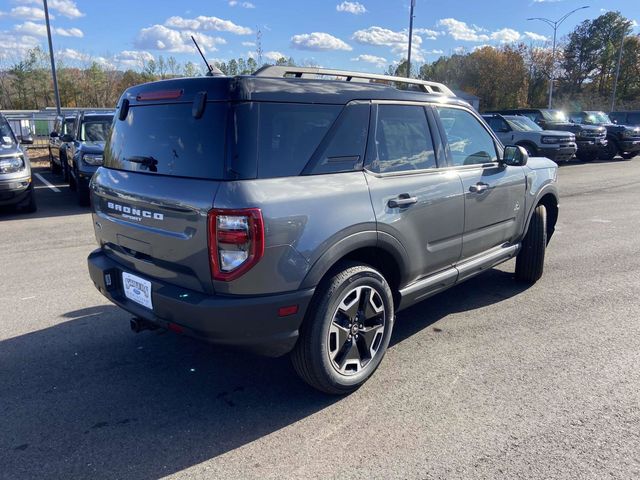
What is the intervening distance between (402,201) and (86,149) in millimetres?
8373

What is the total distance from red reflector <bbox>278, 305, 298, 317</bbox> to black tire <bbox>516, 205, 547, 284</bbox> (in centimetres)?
326

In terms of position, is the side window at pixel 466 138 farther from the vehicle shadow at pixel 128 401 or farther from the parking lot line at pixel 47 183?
the parking lot line at pixel 47 183

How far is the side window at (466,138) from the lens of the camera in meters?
4.02

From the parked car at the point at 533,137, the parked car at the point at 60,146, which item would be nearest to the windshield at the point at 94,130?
the parked car at the point at 60,146

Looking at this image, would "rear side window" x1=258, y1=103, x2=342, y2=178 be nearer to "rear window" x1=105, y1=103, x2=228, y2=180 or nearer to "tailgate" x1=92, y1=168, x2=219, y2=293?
"rear window" x1=105, y1=103, x2=228, y2=180

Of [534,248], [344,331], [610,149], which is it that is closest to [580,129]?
[610,149]

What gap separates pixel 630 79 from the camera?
65000 mm

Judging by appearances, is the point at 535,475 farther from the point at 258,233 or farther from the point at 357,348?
the point at 258,233

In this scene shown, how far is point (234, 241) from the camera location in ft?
8.44

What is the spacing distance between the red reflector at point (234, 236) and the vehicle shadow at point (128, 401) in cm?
113

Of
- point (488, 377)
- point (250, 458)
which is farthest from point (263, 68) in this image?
point (488, 377)

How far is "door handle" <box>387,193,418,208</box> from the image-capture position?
129 inches

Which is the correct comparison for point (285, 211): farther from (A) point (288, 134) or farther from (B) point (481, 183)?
(B) point (481, 183)

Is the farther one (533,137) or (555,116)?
(555,116)
